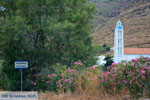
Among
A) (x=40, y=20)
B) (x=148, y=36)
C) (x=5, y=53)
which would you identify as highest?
(x=148, y=36)

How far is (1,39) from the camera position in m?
11.2

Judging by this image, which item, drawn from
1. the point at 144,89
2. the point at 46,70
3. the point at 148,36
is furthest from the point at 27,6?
the point at 148,36

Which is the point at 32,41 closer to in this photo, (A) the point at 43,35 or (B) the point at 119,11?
(A) the point at 43,35

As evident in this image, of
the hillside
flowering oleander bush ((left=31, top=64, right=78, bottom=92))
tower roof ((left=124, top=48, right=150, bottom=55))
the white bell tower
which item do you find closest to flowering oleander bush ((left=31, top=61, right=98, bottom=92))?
flowering oleander bush ((left=31, top=64, right=78, bottom=92))

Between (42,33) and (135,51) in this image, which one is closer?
(42,33)

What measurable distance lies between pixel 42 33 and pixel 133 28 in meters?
68.7

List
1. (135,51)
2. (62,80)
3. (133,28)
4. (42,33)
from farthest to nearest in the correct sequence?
(133,28), (135,51), (42,33), (62,80)

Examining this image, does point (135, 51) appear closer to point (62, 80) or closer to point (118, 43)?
point (118, 43)

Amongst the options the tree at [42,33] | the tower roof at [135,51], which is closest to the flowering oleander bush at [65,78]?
the tree at [42,33]

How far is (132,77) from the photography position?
6941mm

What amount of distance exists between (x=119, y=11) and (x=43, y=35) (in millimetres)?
90202

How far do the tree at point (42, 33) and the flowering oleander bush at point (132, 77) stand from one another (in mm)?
3623

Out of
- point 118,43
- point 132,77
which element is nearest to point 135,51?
point 118,43

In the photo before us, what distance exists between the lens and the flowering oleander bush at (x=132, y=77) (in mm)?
6887
